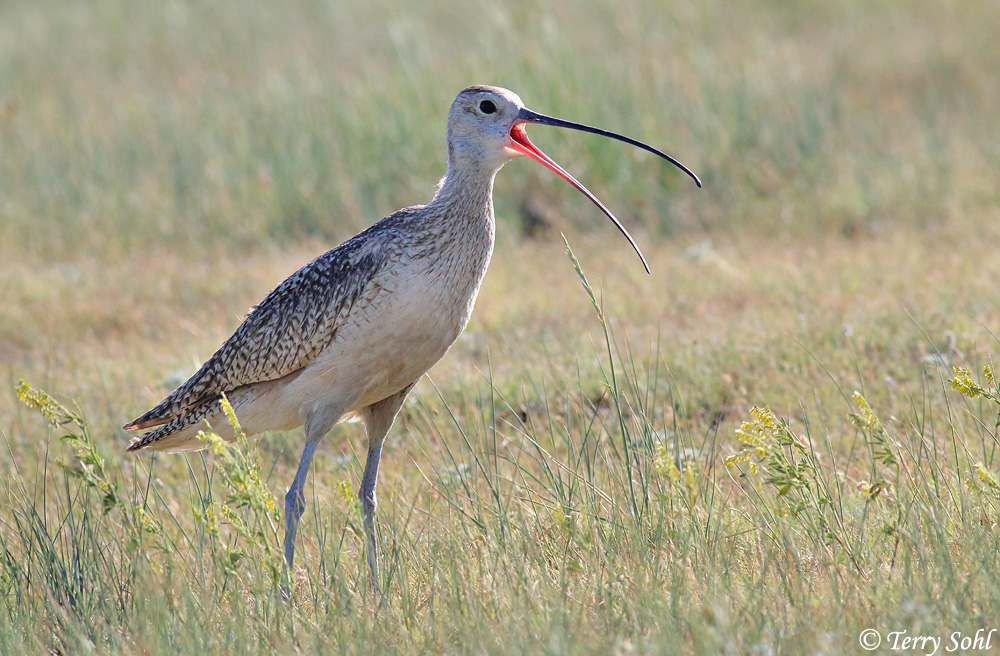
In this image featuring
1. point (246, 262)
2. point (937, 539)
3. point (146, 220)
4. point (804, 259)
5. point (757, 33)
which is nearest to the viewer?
point (937, 539)

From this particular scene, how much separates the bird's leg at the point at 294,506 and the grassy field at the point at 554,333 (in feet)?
0.45

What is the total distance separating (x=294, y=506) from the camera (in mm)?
4664

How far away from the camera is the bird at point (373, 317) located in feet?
14.8

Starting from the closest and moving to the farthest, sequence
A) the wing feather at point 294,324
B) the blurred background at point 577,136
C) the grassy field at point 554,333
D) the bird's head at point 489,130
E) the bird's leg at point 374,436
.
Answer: the grassy field at point 554,333
the wing feather at point 294,324
the bird's head at point 489,130
the bird's leg at point 374,436
the blurred background at point 577,136

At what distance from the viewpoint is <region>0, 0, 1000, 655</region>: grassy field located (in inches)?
144

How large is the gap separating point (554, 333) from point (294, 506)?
2946mm

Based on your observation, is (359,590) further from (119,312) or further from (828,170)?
(828,170)

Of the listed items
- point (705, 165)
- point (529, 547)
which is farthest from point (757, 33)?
point (529, 547)

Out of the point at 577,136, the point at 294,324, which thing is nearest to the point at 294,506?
the point at 294,324

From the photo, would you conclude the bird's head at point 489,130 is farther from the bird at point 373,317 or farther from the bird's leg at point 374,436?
the bird's leg at point 374,436

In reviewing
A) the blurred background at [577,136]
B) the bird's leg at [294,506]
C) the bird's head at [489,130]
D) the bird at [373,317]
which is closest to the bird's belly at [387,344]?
the bird at [373,317]

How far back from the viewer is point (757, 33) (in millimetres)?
13531

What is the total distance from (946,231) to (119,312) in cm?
610

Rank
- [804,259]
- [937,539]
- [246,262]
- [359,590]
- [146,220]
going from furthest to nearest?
[146,220] < [246,262] < [804,259] < [359,590] < [937,539]
